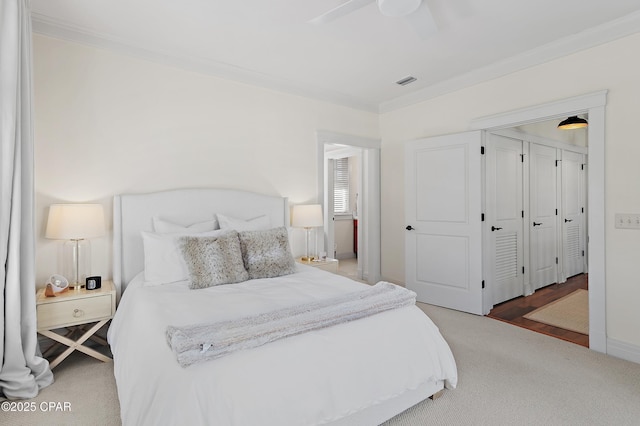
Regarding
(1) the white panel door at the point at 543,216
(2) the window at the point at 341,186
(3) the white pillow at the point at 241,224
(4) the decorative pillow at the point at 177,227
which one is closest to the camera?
(4) the decorative pillow at the point at 177,227

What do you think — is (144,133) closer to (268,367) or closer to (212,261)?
(212,261)

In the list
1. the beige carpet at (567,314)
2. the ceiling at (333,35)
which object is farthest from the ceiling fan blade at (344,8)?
the beige carpet at (567,314)

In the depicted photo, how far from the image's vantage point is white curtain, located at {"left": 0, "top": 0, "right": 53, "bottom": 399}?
201cm

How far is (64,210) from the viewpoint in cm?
244

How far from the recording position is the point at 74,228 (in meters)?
2.42

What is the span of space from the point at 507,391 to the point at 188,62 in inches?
146

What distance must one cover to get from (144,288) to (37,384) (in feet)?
2.75

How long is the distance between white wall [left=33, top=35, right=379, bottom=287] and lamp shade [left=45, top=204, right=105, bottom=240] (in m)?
0.26

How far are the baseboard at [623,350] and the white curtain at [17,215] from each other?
417 cm

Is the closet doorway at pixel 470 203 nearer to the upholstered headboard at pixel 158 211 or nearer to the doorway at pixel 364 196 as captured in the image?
the doorway at pixel 364 196

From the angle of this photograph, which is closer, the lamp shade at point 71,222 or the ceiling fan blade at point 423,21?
the ceiling fan blade at point 423,21

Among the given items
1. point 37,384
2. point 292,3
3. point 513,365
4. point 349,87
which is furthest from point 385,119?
point 37,384

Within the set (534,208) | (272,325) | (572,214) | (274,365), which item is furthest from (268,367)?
(572,214)

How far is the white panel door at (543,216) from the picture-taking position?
446cm
